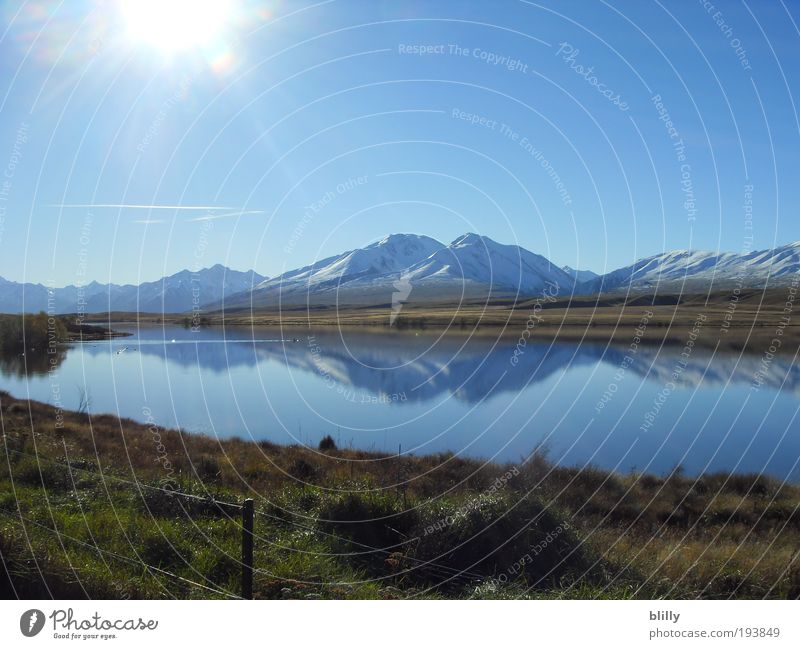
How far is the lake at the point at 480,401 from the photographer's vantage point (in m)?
21.8

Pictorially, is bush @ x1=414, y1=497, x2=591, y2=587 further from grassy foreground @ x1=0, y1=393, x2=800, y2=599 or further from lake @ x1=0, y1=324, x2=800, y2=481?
lake @ x1=0, y1=324, x2=800, y2=481

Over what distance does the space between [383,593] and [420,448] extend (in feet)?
46.3

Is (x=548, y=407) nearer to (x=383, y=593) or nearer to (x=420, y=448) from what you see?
(x=420, y=448)

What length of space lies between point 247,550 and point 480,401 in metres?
24.5

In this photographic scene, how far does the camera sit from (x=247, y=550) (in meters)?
5.73

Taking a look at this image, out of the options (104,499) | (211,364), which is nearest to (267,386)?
(211,364)

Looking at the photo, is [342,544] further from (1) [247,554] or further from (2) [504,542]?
(1) [247,554]

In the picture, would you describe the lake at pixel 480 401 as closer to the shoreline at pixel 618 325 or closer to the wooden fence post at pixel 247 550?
the shoreline at pixel 618 325

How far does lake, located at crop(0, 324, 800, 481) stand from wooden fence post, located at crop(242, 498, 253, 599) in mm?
9530

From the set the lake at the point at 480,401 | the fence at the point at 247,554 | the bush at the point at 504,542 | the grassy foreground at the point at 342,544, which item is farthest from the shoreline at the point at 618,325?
the fence at the point at 247,554

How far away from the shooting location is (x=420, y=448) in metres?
20.5

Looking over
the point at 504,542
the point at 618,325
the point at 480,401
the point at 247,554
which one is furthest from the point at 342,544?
the point at 618,325

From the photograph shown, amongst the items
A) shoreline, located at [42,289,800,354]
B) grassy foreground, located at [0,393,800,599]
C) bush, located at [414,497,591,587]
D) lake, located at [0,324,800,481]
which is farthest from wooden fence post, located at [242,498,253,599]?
shoreline, located at [42,289,800,354]

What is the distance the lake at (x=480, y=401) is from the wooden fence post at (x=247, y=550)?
31.3ft
